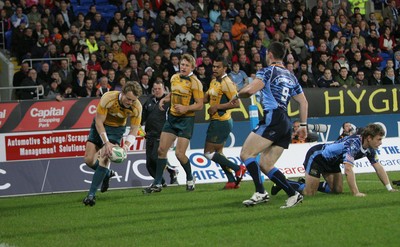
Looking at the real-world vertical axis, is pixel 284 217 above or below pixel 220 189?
above

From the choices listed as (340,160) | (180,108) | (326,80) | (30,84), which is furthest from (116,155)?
(326,80)

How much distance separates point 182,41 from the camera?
25547 millimetres

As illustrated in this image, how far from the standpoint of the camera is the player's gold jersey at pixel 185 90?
49.8 ft

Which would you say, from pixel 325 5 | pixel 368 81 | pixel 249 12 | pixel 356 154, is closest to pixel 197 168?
pixel 356 154

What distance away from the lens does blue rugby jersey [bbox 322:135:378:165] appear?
12.5 m

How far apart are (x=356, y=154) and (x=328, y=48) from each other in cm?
1516

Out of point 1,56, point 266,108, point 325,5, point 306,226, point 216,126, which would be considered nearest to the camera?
point 306,226

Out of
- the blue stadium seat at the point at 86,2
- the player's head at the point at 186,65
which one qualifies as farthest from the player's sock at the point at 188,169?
the blue stadium seat at the point at 86,2

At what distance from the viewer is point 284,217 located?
34.5 feet

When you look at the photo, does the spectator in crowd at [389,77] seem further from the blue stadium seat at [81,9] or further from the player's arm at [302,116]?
the player's arm at [302,116]

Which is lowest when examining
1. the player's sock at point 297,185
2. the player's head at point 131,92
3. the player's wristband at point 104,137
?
the player's sock at point 297,185

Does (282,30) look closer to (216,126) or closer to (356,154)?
(216,126)

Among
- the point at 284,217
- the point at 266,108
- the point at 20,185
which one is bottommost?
the point at 20,185

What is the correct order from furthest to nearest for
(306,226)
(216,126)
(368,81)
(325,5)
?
1. (325,5)
2. (368,81)
3. (216,126)
4. (306,226)
